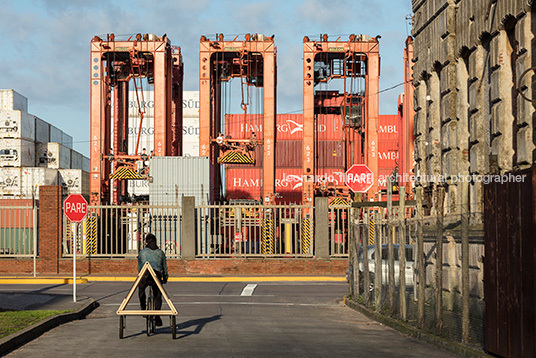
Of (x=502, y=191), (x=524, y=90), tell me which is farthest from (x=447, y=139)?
(x=502, y=191)

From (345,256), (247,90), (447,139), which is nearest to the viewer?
(447,139)

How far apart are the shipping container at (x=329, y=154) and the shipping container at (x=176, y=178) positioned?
20.8 metres

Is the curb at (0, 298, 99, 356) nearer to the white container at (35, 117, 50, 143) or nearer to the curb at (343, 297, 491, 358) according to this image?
the curb at (343, 297, 491, 358)

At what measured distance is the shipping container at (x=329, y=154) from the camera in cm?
5550

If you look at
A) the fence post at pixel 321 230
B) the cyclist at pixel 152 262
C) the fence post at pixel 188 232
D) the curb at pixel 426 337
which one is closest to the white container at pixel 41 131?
the fence post at pixel 188 232

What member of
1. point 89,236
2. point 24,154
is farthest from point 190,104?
point 89,236

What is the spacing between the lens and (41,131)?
53.3m

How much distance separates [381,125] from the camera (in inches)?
2272

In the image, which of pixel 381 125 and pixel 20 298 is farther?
pixel 381 125

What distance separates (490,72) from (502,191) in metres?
6.03

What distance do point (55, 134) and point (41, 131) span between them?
704 cm

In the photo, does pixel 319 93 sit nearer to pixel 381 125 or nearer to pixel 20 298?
pixel 381 125

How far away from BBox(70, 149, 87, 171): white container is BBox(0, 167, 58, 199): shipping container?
11972 millimetres

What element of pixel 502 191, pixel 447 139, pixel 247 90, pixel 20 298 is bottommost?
pixel 20 298
